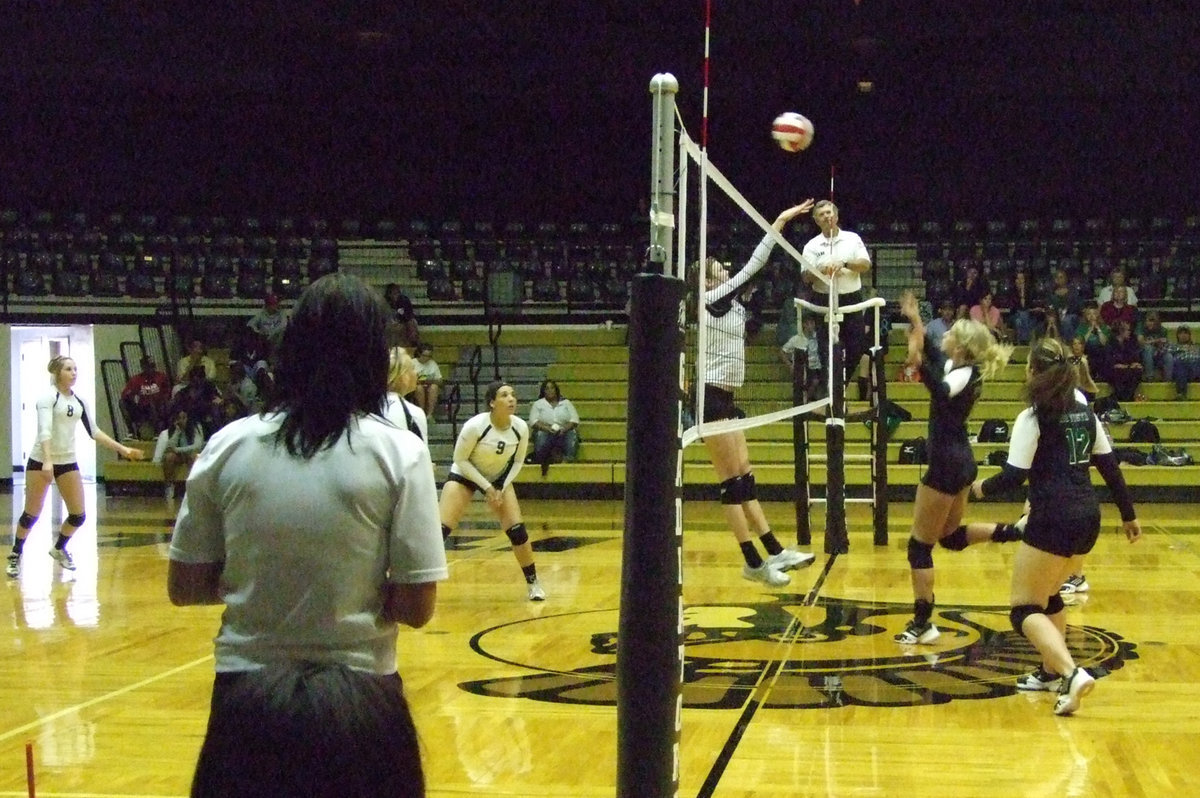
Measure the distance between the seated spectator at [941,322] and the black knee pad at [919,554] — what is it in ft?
32.9

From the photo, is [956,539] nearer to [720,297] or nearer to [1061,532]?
[1061,532]

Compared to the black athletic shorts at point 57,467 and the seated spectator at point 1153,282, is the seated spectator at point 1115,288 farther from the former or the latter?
the black athletic shorts at point 57,467

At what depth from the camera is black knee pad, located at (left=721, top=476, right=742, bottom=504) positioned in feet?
26.1

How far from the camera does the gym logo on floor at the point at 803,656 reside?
5.97m

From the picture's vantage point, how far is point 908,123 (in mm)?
21250

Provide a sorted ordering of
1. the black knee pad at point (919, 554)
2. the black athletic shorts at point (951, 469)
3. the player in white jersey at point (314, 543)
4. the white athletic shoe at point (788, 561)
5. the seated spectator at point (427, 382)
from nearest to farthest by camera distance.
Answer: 1. the player in white jersey at point (314, 543)
2. the black athletic shorts at point (951, 469)
3. the black knee pad at point (919, 554)
4. the white athletic shoe at point (788, 561)
5. the seated spectator at point (427, 382)

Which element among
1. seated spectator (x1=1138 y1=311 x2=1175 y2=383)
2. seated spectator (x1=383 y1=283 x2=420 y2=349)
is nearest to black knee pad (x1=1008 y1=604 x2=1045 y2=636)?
seated spectator (x1=383 y1=283 x2=420 y2=349)

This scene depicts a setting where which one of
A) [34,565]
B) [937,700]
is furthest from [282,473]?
[34,565]

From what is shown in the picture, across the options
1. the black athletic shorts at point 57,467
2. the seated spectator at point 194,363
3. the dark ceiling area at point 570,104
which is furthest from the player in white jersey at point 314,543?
the dark ceiling area at point 570,104

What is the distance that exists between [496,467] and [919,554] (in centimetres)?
290

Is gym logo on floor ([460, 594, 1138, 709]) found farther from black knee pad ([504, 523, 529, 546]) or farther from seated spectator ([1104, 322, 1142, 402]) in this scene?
seated spectator ([1104, 322, 1142, 402])

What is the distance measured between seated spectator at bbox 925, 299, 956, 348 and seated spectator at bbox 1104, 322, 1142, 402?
1.93 meters

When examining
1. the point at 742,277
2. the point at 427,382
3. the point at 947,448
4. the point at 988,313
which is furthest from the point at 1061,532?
the point at 988,313

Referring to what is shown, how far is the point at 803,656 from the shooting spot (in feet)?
22.3
